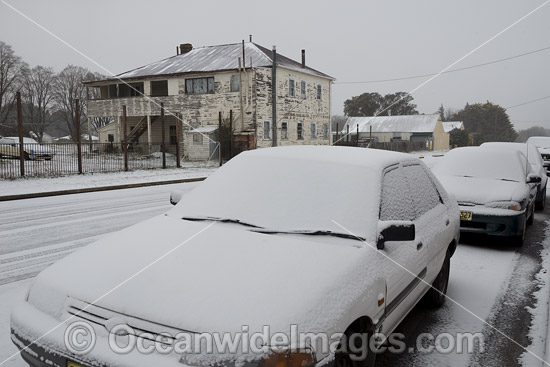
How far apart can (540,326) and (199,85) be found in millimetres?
33192

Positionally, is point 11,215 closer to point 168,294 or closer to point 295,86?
point 168,294

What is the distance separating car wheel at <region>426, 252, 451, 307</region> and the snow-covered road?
87 millimetres

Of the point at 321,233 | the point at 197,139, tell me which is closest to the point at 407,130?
the point at 197,139

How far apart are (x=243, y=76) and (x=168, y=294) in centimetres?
3163

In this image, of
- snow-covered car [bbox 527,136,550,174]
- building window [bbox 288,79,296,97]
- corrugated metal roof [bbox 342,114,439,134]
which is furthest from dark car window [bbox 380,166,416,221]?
corrugated metal roof [bbox 342,114,439,134]

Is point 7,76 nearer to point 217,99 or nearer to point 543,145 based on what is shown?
point 217,99

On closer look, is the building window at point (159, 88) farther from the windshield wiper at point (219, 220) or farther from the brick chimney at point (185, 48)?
the windshield wiper at point (219, 220)

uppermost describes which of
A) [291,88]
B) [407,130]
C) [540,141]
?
[291,88]

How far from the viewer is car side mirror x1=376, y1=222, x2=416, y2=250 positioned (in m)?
2.96

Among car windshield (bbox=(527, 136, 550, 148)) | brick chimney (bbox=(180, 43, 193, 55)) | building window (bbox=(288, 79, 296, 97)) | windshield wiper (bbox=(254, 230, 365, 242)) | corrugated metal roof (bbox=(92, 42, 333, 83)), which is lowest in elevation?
windshield wiper (bbox=(254, 230, 365, 242))

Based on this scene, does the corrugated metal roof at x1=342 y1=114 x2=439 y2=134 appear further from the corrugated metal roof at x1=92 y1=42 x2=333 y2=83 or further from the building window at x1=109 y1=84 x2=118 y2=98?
the building window at x1=109 y1=84 x2=118 y2=98

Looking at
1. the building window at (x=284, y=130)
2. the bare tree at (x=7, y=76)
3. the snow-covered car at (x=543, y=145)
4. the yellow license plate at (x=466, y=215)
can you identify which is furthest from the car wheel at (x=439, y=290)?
the bare tree at (x=7, y=76)

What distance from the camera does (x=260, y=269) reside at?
2525 mm

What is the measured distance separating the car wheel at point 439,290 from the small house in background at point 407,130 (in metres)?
60.8
